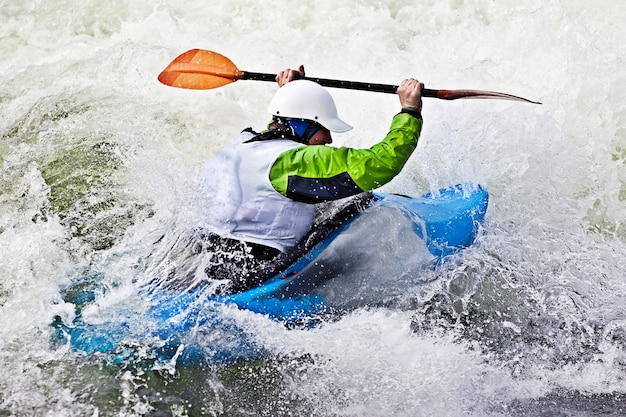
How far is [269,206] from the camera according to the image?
3.58 metres

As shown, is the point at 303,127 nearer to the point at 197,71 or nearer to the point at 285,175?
the point at 285,175

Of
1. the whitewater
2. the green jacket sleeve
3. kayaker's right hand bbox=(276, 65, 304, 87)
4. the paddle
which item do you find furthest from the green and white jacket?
the paddle

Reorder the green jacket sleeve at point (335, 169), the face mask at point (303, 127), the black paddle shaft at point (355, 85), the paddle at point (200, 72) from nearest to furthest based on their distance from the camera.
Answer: the green jacket sleeve at point (335, 169), the face mask at point (303, 127), the black paddle shaft at point (355, 85), the paddle at point (200, 72)

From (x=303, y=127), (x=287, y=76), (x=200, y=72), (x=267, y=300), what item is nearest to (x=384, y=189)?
(x=287, y=76)

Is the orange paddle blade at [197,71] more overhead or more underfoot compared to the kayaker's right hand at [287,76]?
more underfoot

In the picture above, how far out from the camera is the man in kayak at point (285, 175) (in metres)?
3.46

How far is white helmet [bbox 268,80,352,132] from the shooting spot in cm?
373

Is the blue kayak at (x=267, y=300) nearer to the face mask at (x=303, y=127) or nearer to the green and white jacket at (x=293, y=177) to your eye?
the green and white jacket at (x=293, y=177)

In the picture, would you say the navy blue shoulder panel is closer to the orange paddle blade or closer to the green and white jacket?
the green and white jacket

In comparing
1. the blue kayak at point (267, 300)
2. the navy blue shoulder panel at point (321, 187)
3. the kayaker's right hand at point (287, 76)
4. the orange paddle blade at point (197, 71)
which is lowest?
the blue kayak at point (267, 300)

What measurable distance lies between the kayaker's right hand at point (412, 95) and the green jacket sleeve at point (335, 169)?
0.21m

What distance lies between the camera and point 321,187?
137 inches

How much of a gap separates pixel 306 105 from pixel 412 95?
0.52 metres

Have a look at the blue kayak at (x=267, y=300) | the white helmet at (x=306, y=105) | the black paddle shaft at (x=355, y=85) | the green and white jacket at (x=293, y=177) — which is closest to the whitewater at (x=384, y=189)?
the blue kayak at (x=267, y=300)
